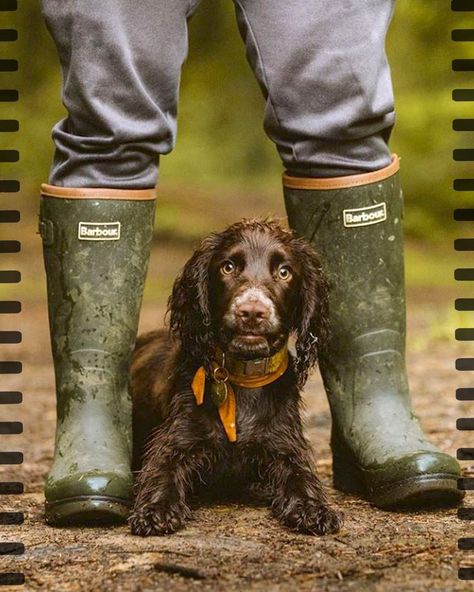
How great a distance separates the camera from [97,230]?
289 centimetres

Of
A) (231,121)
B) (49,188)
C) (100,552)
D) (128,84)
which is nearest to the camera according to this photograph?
(100,552)

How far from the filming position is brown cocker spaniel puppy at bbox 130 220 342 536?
9.14ft

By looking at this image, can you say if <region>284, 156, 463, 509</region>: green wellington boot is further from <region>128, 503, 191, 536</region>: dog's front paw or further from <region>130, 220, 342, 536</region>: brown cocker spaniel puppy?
<region>128, 503, 191, 536</region>: dog's front paw

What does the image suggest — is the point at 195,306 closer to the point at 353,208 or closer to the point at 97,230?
the point at 97,230

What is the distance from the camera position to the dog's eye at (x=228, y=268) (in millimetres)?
2924

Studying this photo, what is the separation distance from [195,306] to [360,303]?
0.45m

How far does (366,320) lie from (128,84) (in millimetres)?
897

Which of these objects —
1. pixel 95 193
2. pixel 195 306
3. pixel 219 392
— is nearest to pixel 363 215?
pixel 195 306

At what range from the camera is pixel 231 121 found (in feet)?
54.0

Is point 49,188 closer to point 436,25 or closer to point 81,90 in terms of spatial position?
point 81,90

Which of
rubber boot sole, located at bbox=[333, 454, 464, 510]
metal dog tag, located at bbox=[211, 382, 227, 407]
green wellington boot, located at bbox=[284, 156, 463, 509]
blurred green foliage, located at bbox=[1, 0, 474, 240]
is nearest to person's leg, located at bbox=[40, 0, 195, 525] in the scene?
metal dog tag, located at bbox=[211, 382, 227, 407]

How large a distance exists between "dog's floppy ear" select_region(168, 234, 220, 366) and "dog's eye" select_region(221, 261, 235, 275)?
0.08 metres

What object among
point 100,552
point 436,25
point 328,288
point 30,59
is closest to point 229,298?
point 328,288

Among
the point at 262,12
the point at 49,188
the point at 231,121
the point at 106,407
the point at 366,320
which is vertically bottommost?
the point at 106,407
